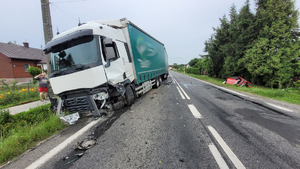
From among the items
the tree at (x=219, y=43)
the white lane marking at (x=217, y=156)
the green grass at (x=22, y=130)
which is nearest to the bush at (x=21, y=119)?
the green grass at (x=22, y=130)

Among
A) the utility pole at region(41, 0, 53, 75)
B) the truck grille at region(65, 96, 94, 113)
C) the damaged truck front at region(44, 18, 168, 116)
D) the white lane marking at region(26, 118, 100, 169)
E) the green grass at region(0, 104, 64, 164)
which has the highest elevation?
the utility pole at region(41, 0, 53, 75)

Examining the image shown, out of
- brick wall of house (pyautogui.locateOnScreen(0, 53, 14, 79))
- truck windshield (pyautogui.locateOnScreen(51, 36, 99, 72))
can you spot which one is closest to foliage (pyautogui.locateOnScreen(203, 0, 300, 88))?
truck windshield (pyautogui.locateOnScreen(51, 36, 99, 72))

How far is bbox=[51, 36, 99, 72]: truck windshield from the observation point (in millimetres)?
3553

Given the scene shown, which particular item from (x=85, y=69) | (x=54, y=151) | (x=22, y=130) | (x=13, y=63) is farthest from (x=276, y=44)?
(x=13, y=63)

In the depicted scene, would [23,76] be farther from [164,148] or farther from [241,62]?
[241,62]

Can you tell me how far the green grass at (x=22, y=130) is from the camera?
2.35 metres

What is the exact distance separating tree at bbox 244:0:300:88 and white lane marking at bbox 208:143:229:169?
12513 millimetres

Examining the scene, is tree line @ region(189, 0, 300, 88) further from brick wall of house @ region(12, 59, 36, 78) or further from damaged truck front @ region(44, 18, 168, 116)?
brick wall of house @ region(12, 59, 36, 78)

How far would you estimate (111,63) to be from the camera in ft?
13.0

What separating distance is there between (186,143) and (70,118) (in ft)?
11.1

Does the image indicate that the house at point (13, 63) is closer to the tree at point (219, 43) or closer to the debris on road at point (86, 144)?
the debris on road at point (86, 144)

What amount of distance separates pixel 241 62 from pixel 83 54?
48.5 ft

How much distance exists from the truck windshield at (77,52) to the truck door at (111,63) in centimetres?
26

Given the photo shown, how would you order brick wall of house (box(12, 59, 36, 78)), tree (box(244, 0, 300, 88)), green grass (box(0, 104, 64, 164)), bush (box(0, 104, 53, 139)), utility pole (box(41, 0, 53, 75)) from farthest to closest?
brick wall of house (box(12, 59, 36, 78)) → tree (box(244, 0, 300, 88)) → utility pole (box(41, 0, 53, 75)) → bush (box(0, 104, 53, 139)) → green grass (box(0, 104, 64, 164))
